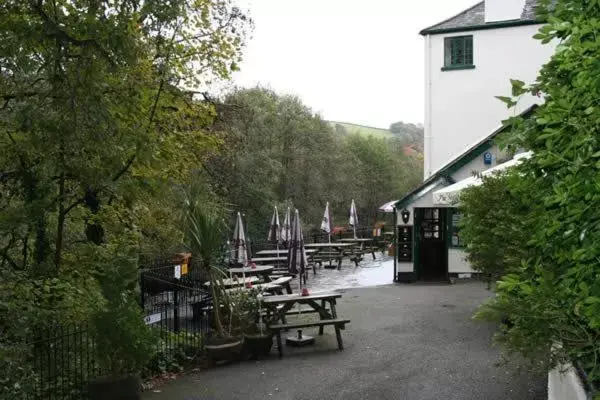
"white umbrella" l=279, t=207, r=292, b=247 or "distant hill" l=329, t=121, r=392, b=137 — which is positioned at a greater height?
"distant hill" l=329, t=121, r=392, b=137

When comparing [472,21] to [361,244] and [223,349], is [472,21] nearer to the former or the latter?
[361,244]

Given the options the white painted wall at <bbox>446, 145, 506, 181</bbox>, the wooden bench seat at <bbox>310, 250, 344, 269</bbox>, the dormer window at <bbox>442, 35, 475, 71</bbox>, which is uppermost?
the dormer window at <bbox>442, 35, 475, 71</bbox>

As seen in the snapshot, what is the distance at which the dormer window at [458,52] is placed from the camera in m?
19.9

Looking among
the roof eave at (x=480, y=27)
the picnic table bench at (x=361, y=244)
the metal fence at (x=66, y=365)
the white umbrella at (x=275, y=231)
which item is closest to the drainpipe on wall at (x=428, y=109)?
the roof eave at (x=480, y=27)

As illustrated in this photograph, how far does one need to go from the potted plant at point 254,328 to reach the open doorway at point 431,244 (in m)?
9.18

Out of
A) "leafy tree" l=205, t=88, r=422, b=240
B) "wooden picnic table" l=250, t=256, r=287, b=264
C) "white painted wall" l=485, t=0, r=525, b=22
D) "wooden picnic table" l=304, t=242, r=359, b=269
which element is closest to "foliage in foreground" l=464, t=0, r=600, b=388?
"wooden picnic table" l=250, t=256, r=287, b=264

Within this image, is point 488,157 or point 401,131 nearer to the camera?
point 488,157

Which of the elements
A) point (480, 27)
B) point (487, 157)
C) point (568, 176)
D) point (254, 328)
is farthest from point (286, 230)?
point (568, 176)

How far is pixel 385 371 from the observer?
7.84 m

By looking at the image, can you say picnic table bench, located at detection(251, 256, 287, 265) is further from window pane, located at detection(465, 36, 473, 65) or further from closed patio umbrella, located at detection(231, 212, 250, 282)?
window pane, located at detection(465, 36, 473, 65)

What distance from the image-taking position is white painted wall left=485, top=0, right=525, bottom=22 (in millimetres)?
19328

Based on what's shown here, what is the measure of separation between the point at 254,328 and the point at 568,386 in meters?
6.00

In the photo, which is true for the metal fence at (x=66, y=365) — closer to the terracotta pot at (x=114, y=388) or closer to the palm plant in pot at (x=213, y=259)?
the terracotta pot at (x=114, y=388)

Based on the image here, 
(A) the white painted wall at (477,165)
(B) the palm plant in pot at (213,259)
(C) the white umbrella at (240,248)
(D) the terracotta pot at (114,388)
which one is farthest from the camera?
(A) the white painted wall at (477,165)
